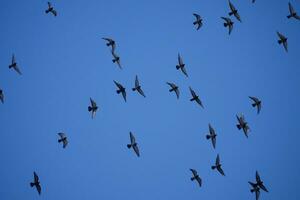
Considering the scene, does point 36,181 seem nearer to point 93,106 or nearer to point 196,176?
point 93,106

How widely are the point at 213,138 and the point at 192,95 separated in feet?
13.1

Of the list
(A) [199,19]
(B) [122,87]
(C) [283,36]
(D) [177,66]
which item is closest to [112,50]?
(B) [122,87]

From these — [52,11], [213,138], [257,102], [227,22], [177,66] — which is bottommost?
[213,138]

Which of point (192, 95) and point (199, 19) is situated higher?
point (199, 19)

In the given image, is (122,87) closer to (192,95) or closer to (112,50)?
(112,50)

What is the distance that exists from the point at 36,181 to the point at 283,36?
23979 millimetres

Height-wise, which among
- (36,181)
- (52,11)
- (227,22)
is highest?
(52,11)

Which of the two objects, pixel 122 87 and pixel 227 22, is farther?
pixel 227 22

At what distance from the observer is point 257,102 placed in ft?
107

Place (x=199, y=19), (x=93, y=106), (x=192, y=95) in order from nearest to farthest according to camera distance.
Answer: (x=93, y=106), (x=192, y=95), (x=199, y=19)

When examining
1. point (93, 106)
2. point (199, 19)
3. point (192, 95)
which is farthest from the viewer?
point (199, 19)

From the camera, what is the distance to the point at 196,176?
33.0 metres

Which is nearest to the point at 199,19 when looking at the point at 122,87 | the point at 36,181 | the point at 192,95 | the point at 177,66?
the point at 177,66

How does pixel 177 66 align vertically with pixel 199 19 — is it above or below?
below
